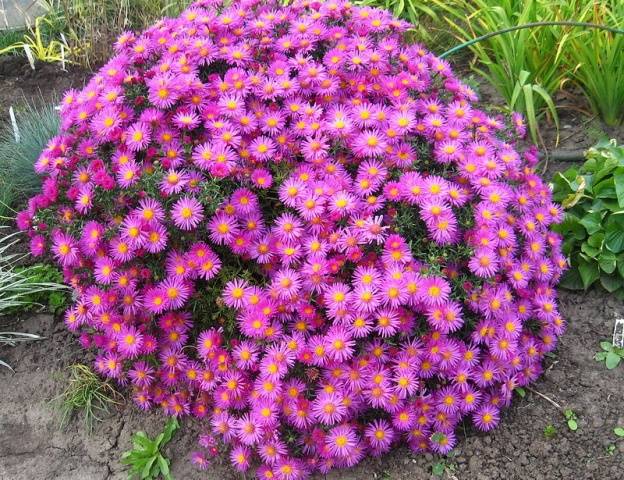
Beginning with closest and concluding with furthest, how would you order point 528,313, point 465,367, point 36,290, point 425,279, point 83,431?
1. point 425,279
2. point 465,367
3. point 528,313
4. point 83,431
5. point 36,290

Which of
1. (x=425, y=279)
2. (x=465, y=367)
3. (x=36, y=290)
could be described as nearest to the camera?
(x=425, y=279)

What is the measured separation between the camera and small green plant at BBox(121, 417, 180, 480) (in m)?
2.14

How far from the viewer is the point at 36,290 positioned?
255cm

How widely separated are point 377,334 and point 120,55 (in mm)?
1360

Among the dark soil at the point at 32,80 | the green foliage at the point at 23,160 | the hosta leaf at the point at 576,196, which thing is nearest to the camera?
the hosta leaf at the point at 576,196

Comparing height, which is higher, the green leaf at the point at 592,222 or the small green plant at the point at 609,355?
the green leaf at the point at 592,222

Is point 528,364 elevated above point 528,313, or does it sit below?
below

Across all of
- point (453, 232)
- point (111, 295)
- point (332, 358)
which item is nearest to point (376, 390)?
point (332, 358)

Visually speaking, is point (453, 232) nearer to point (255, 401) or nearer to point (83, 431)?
point (255, 401)

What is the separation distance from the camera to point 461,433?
7.15ft

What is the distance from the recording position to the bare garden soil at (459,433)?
209cm

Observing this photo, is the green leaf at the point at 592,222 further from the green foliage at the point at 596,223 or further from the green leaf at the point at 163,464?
the green leaf at the point at 163,464

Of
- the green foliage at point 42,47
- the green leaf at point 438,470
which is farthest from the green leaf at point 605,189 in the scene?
the green foliage at point 42,47

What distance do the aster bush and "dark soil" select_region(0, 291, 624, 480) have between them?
0.09 m
